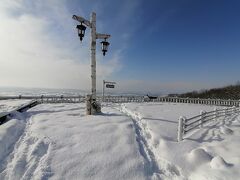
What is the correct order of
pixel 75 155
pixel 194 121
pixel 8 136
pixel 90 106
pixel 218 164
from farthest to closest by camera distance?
pixel 90 106, pixel 194 121, pixel 8 136, pixel 75 155, pixel 218 164

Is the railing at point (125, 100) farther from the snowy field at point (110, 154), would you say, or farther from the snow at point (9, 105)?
the snowy field at point (110, 154)

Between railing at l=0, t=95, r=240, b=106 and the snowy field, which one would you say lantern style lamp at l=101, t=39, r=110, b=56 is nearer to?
the snowy field

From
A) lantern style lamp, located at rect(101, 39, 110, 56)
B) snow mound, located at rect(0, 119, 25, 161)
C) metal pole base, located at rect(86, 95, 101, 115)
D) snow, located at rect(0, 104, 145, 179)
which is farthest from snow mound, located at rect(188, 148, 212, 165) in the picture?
lantern style lamp, located at rect(101, 39, 110, 56)

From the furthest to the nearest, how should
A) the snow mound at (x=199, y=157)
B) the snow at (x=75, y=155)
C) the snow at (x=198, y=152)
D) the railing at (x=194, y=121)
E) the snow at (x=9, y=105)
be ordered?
1. the snow at (x=9, y=105)
2. the railing at (x=194, y=121)
3. the snow mound at (x=199, y=157)
4. the snow at (x=198, y=152)
5. the snow at (x=75, y=155)

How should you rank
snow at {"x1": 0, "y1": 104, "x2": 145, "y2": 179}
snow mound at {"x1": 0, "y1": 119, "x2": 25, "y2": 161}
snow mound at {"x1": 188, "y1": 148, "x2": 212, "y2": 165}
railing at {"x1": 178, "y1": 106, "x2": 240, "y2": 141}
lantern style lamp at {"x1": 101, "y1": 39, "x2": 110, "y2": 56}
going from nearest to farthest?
snow at {"x1": 0, "y1": 104, "x2": 145, "y2": 179} → snow mound at {"x1": 188, "y1": 148, "x2": 212, "y2": 165} → snow mound at {"x1": 0, "y1": 119, "x2": 25, "y2": 161} → railing at {"x1": 178, "y1": 106, "x2": 240, "y2": 141} → lantern style lamp at {"x1": 101, "y1": 39, "x2": 110, "y2": 56}

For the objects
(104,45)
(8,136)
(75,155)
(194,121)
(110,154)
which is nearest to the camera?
(75,155)

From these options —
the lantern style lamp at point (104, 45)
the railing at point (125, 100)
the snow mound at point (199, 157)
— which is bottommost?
the snow mound at point (199, 157)

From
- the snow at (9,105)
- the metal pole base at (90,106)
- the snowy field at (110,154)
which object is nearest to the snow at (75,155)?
the snowy field at (110,154)

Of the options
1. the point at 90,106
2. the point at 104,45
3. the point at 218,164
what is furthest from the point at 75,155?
the point at 104,45

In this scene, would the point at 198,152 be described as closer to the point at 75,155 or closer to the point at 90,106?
the point at 75,155

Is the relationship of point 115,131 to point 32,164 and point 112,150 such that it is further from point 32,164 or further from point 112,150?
point 32,164

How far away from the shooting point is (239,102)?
22.1 metres

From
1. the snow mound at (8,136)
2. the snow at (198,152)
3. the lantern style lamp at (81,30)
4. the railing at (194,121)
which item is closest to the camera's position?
the snow at (198,152)

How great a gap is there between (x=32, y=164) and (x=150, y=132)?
16.0 ft
